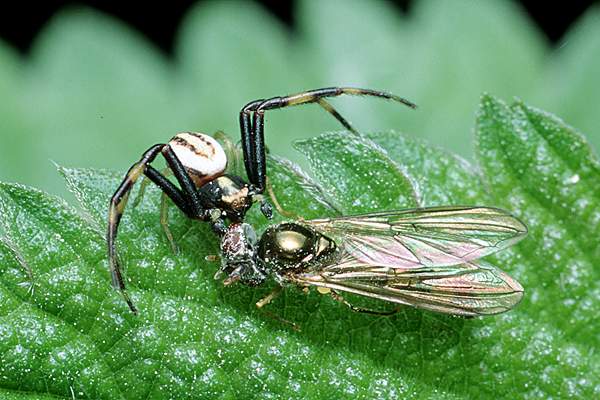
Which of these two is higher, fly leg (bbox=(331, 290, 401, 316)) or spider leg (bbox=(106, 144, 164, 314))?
fly leg (bbox=(331, 290, 401, 316))

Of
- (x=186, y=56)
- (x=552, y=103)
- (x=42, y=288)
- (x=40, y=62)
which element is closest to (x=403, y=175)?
(x=42, y=288)

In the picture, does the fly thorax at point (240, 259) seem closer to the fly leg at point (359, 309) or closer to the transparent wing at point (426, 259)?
the transparent wing at point (426, 259)

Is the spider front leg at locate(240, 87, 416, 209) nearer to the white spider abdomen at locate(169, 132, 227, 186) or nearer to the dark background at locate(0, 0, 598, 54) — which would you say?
the white spider abdomen at locate(169, 132, 227, 186)

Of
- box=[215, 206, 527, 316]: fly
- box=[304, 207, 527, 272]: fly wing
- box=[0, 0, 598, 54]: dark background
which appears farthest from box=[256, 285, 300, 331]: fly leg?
box=[0, 0, 598, 54]: dark background

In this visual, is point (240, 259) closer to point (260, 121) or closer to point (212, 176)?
point (212, 176)

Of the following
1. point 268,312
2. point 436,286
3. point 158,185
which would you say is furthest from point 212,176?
point 436,286

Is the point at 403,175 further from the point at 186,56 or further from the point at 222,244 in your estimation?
the point at 186,56

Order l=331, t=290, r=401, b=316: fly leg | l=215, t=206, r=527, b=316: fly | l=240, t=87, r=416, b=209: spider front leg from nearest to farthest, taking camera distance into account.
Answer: l=215, t=206, r=527, b=316: fly, l=331, t=290, r=401, b=316: fly leg, l=240, t=87, r=416, b=209: spider front leg

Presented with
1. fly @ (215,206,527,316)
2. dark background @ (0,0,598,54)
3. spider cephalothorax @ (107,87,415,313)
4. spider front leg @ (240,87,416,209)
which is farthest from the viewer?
dark background @ (0,0,598,54)
